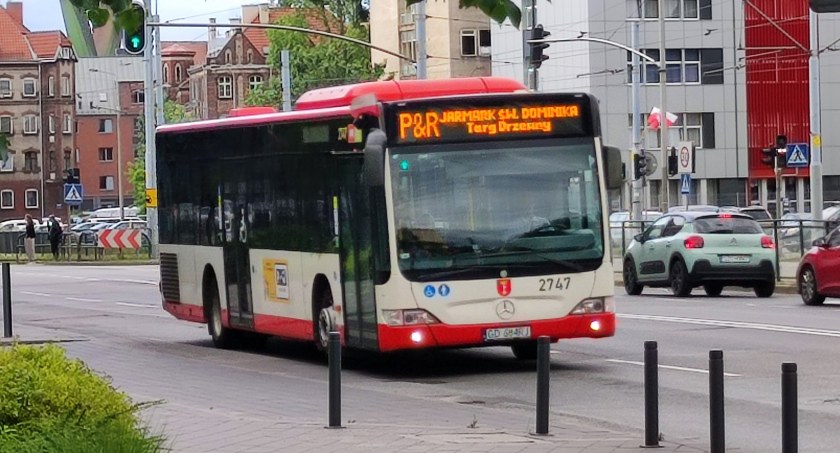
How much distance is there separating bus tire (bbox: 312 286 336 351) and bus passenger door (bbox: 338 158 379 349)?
42 cm

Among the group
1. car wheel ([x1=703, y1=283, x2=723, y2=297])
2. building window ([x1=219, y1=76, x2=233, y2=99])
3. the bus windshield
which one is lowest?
car wheel ([x1=703, y1=283, x2=723, y2=297])

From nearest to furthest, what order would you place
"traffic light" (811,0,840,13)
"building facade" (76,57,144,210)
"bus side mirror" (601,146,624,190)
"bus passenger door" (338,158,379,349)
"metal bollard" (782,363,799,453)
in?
"metal bollard" (782,363,799,453) < "traffic light" (811,0,840,13) < "bus passenger door" (338,158,379,349) < "bus side mirror" (601,146,624,190) < "building facade" (76,57,144,210)

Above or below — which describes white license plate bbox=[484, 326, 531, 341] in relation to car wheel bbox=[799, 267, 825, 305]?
above

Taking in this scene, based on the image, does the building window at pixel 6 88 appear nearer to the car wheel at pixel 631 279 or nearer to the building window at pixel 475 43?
the building window at pixel 475 43

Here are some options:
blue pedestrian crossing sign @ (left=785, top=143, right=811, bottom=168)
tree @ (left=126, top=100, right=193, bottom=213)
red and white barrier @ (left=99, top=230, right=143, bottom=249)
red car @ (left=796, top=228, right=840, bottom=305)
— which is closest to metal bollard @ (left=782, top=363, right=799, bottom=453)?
red car @ (left=796, top=228, right=840, bottom=305)

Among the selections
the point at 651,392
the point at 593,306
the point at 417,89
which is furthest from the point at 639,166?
the point at 651,392

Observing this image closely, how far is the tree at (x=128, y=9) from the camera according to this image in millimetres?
7465

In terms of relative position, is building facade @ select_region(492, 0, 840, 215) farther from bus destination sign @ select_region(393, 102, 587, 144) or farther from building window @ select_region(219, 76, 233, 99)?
building window @ select_region(219, 76, 233, 99)

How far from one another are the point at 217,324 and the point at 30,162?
124m

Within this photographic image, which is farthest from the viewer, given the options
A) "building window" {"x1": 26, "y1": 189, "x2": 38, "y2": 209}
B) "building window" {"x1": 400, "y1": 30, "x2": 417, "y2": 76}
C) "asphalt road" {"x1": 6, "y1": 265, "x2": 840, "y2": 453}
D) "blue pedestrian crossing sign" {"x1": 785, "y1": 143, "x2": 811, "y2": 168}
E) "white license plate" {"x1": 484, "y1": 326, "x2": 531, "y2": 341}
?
"building window" {"x1": 26, "y1": 189, "x2": 38, "y2": 209}

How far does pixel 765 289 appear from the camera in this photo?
109ft

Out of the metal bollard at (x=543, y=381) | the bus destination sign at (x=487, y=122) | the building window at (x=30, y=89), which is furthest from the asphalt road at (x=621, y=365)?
the building window at (x=30, y=89)

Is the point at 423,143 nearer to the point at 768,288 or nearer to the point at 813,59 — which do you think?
the point at 768,288

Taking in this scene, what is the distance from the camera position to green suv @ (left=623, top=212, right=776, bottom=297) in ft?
107
